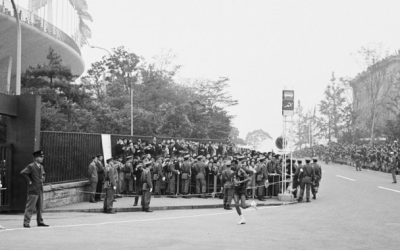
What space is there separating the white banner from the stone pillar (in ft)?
23.0

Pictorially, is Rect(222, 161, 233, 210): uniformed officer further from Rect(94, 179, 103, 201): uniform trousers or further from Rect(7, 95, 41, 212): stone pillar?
Rect(7, 95, 41, 212): stone pillar

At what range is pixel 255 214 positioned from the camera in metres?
16.4

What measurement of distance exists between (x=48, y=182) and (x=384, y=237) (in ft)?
38.0

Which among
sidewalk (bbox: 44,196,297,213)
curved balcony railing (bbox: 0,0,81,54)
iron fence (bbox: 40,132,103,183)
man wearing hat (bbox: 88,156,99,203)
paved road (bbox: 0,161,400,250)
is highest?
curved balcony railing (bbox: 0,0,81,54)

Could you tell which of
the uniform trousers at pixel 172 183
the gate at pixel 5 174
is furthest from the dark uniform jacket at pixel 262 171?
the gate at pixel 5 174

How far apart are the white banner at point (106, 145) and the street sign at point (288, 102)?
8.50 m

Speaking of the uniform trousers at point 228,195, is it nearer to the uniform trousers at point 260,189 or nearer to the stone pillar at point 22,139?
the uniform trousers at point 260,189

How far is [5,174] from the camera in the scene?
15094 millimetres

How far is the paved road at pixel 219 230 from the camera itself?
383 inches

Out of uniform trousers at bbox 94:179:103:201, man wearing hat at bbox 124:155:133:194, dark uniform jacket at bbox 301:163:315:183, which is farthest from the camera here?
man wearing hat at bbox 124:155:133:194

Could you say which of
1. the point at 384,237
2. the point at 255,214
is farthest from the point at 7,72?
the point at 384,237

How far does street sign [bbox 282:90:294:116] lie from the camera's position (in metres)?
21.8

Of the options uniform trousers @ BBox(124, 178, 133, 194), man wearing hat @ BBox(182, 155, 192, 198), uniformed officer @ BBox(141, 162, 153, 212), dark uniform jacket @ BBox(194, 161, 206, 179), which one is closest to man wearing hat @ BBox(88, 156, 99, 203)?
uniform trousers @ BBox(124, 178, 133, 194)

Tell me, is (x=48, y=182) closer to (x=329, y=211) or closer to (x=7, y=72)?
(x=329, y=211)
